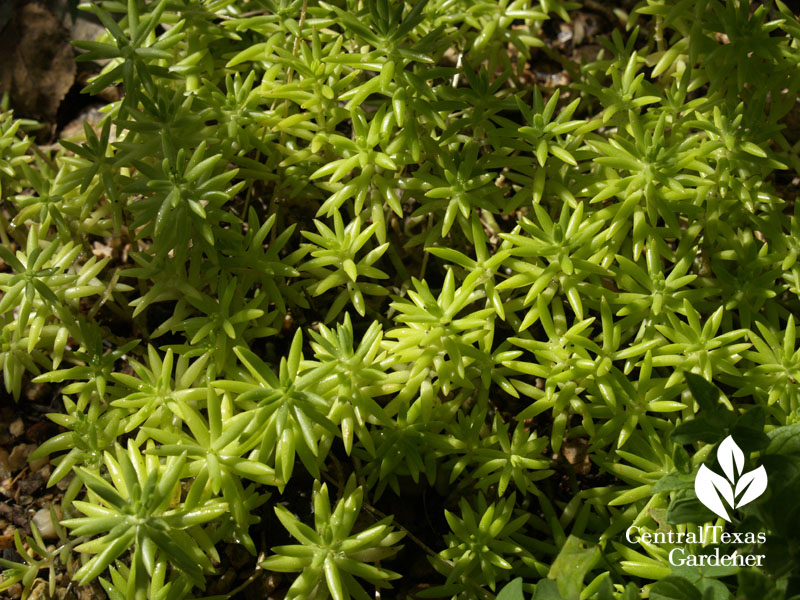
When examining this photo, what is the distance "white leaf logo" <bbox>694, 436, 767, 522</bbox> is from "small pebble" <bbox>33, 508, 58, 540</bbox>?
7.90 ft

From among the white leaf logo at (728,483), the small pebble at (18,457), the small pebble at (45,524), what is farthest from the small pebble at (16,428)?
the white leaf logo at (728,483)

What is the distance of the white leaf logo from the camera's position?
6.89 ft

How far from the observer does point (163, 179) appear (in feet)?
8.73

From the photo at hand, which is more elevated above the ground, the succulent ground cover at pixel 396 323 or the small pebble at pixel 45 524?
the succulent ground cover at pixel 396 323

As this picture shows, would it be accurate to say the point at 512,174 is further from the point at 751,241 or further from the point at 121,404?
the point at 121,404

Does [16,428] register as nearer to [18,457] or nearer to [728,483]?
[18,457]

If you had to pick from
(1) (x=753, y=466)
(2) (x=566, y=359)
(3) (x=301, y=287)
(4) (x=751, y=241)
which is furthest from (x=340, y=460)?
(4) (x=751, y=241)

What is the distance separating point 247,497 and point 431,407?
0.71 metres

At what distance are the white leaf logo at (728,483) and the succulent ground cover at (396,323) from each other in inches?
0.9

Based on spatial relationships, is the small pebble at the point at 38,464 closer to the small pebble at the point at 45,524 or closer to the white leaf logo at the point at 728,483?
the small pebble at the point at 45,524

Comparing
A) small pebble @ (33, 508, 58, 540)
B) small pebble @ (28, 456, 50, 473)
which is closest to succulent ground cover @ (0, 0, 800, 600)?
small pebble @ (33, 508, 58, 540)

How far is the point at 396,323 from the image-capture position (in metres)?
3.03

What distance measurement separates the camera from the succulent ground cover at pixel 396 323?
93.6 inches

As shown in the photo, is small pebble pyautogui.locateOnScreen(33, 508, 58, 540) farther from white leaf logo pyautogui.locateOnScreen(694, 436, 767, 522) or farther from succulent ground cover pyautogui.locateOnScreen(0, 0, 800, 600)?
white leaf logo pyautogui.locateOnScreen(694, 436, 767, 522)
